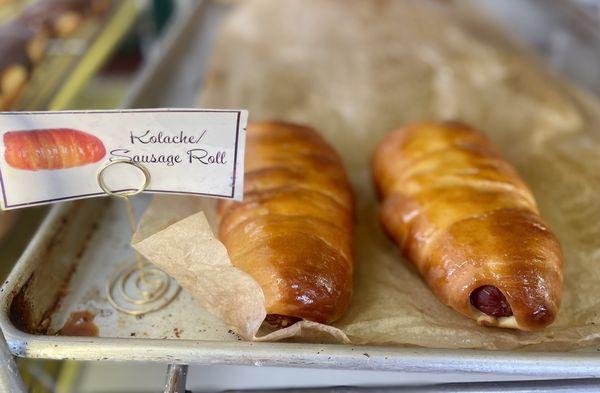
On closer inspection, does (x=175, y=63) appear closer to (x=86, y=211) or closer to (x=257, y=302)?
(x=86, y=211)

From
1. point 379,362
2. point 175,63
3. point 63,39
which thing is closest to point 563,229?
point 379,362

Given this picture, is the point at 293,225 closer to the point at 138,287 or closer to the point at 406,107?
the point at 138,287

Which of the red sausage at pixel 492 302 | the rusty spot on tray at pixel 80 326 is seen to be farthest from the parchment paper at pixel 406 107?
the rusty spot on tray at pixel 80 326

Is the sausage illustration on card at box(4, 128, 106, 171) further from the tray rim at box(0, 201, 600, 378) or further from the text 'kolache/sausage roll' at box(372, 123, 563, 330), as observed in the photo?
the text 'kolache/sausage roll' at box(372, 123, 563, 330)

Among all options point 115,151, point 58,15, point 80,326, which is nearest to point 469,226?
point 115,151

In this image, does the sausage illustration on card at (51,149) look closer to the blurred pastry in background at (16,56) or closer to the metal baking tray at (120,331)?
the metal baking tray at (120,331)
